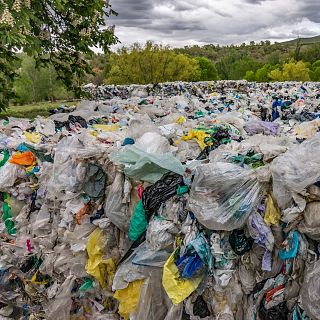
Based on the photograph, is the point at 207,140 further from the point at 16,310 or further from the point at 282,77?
the point at 282,77

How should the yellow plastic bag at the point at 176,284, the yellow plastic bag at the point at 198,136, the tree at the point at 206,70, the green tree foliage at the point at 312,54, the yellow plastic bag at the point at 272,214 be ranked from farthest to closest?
1. the green tree foliage at the point at 312,54
2. the tree at the point at 206,70
3. the yellow plastic bag at the point at 198,136
4. the yellow plastic bag at the point at 176,284
5. the yellow plastic bag at the point at 272,214

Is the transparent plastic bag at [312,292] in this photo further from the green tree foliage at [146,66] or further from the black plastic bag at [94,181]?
the green tree foliage at [146,66]

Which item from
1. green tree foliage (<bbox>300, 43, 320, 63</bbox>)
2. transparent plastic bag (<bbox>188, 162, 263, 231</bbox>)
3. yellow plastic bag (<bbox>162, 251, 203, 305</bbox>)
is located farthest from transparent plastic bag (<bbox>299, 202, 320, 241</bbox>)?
green tree foliage (<bbox>300, 43, 320, 63</bbox>)

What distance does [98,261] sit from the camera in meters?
3.09

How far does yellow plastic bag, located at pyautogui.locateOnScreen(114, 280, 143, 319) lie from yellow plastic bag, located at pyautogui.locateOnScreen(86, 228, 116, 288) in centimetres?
24

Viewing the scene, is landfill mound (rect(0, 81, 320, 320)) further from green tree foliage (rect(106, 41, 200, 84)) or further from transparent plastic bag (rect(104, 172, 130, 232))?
green tree foliage (rect(106, 41, 200, 84))

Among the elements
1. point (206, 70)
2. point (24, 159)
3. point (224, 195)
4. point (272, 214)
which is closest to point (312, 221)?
point (272, 214)

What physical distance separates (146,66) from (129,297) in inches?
1469

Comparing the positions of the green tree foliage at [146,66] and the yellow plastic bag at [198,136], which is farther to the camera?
the green tree foliage at [146,66]

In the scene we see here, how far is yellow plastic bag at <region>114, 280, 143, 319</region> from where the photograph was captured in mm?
2807

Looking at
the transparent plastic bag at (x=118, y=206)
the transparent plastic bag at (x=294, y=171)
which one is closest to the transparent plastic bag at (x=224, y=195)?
the transparent plastic bag at (x=294, y=171)

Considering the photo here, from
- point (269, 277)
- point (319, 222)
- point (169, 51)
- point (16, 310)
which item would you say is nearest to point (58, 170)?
point (16, 310)

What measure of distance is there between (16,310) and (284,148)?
2931 mm

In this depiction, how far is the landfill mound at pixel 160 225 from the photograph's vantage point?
228cm
